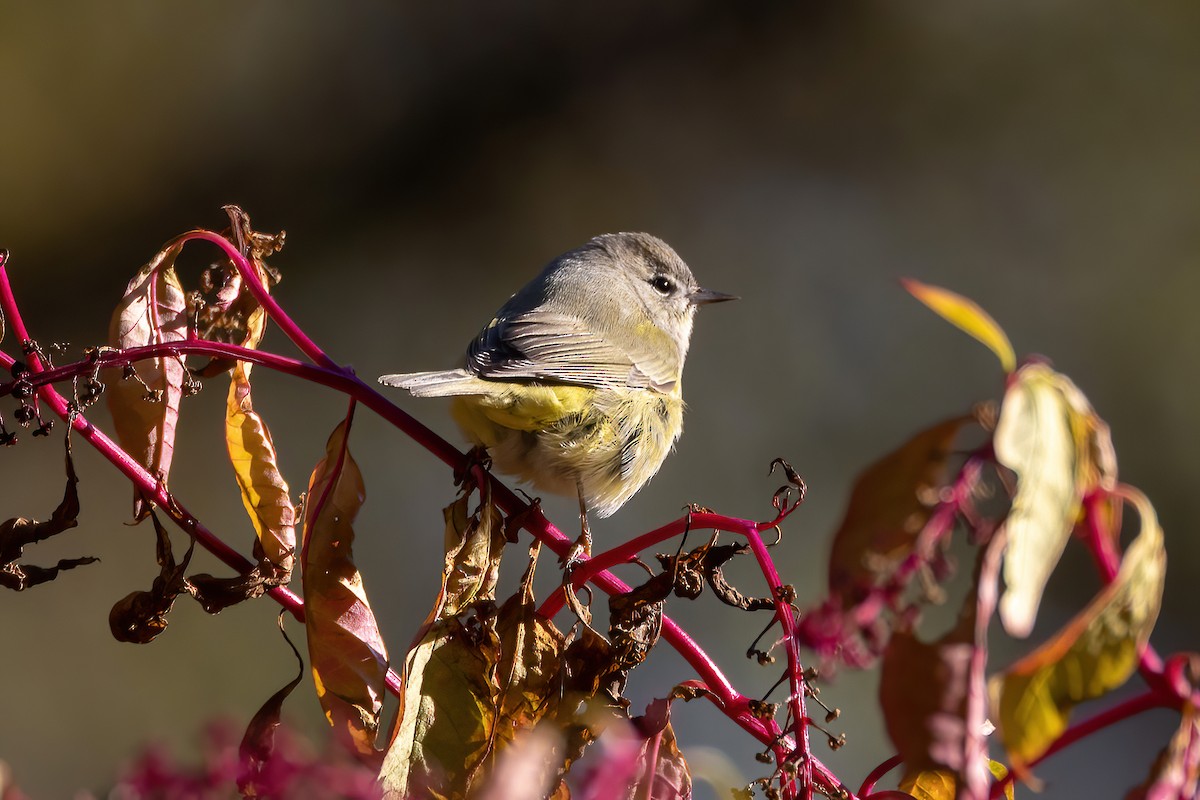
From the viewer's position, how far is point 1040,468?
2.68 ft

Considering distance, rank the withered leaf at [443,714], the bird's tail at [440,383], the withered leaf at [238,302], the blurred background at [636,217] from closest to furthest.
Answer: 1. the withered leaf at [443,714]
2. the withered leaf at [238,302]
3. the bird's tail at [440,383]
4. the blurred background at [636,217]

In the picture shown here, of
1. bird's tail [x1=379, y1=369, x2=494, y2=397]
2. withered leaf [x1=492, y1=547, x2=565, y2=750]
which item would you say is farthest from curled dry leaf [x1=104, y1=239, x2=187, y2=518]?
withered leaf [x1=492, y1=547, x2=565, y2=750]

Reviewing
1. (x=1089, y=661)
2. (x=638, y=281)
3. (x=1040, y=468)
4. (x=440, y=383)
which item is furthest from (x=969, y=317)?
(x=638, y=281)

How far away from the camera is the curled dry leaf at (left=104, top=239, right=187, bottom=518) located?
1595 millimetres

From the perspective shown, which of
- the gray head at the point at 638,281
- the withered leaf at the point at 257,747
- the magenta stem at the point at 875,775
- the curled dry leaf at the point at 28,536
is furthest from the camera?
the gray head at the point at 638,281

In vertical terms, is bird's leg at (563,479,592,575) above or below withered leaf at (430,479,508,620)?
below

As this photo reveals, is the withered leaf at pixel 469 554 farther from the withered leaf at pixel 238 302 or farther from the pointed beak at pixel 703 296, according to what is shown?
the pointed beak at pixel 703 296

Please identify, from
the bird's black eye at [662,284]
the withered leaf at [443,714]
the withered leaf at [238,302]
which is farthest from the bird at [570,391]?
the withered leaf at [443,714]

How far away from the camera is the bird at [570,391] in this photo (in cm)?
274

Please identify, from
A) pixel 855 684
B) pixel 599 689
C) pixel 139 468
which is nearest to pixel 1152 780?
pixel 599 689

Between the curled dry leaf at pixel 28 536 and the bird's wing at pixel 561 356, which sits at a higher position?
the curled dry leaf at pixel 28 536

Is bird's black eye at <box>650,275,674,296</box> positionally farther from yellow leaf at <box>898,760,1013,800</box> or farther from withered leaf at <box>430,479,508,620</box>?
yellow leaf at <box>898,760,1013,800</box>

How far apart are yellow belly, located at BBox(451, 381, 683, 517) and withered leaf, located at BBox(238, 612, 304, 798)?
4.36 ft

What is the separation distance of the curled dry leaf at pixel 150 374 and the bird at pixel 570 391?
44 centimetres
